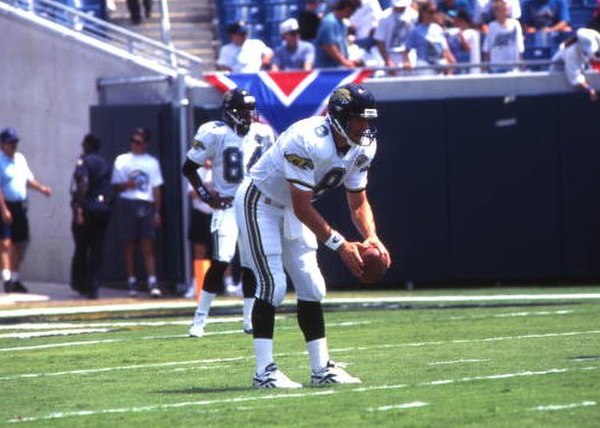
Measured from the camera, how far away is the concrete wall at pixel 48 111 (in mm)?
21844

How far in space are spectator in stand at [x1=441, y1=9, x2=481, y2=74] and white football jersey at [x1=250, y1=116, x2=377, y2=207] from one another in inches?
466

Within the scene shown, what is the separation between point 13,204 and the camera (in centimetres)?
2050

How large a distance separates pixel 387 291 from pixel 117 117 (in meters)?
4.07

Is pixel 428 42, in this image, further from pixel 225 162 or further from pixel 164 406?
pixel 164 406

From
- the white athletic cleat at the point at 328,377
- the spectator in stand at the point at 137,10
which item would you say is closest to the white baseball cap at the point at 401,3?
the spectator in stand at the point at 137,10

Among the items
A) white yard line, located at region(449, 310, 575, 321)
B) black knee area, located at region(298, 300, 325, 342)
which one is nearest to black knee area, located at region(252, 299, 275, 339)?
black knee area, located at region(298, 300, 325, 342)

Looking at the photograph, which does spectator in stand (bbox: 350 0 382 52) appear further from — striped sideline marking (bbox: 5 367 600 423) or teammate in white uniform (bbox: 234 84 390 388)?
striped sideline marking (bbox: 5 367 600 423)

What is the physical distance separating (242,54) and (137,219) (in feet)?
8.38

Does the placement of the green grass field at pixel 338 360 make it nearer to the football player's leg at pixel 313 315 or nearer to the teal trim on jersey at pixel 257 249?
the football player's leg at pixel 313 315

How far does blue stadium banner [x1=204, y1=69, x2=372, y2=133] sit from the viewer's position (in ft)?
67.4

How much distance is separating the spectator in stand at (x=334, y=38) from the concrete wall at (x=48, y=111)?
8.71 feet

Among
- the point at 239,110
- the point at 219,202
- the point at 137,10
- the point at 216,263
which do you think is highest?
the point at 137,10

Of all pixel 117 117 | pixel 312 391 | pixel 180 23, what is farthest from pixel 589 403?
pixel 180 23

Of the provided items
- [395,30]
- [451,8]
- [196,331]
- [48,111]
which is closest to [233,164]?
[196,331]
